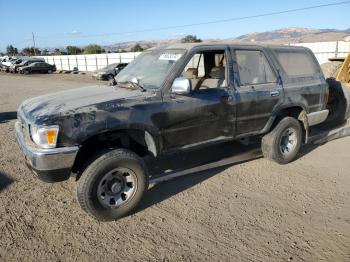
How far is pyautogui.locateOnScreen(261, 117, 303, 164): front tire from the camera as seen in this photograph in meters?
5.51

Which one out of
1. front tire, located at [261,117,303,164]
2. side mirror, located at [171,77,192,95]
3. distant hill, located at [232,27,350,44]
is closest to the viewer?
side mirror, located at [171,77,192,95]

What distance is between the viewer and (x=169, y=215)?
4.13 metres

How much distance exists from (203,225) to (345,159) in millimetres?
3333

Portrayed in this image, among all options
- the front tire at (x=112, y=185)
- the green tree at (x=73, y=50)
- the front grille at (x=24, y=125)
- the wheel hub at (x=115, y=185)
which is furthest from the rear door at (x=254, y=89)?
the green tree at (x=73, y=50)

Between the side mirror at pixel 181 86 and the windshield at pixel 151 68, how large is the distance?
0.22 meters

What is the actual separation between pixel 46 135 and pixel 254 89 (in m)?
2.91

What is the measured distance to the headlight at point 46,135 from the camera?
11.6ft

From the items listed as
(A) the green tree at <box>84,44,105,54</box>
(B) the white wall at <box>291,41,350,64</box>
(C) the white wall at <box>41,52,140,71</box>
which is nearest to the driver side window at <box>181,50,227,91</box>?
(B) the white wall at <box>291,41,350,64</box>

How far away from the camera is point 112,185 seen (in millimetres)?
3977

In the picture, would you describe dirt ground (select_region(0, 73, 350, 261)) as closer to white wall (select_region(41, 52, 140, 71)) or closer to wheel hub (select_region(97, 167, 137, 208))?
wheel hub (select_region(97, 167, 137, 208))

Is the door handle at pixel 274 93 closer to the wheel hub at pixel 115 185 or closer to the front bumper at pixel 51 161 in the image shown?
the wheel hub at pixel 115 185

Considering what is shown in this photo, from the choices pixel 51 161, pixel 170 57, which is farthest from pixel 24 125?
pixel 170 57

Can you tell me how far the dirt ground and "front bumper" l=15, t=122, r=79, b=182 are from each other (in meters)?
0.62

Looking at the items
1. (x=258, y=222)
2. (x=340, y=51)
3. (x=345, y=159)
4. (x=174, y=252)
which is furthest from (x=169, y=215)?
(x=340, y=51)
